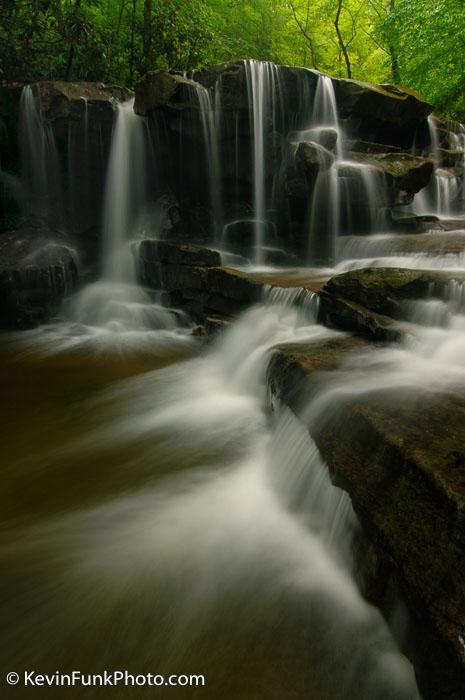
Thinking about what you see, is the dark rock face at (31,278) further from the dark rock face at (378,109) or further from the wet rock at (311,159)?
the dark rock face at (378,109)

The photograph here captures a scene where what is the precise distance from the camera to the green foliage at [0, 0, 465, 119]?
11141mm

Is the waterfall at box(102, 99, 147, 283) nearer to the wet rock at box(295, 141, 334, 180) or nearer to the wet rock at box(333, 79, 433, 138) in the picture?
the wet rock at box(295, 141, 334, 180)

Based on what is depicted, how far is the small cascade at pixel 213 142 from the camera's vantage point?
9953 mm

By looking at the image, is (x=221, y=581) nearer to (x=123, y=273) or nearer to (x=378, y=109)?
(x=123, y=273)

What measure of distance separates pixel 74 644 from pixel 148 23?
49.8 feet

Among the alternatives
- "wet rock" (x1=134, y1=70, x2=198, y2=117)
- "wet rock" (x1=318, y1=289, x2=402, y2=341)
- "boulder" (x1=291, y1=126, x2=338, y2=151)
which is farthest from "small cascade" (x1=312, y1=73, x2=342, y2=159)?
"wet rock" (x1=318, y1=289, x2=402, y2=341)

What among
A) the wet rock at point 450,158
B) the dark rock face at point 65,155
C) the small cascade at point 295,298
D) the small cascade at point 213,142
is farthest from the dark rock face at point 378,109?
the small cascade at point 295,298

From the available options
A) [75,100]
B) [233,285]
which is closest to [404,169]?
[233,285]

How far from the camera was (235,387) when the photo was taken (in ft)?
17.9

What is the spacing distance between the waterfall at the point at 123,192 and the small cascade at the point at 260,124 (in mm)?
2910

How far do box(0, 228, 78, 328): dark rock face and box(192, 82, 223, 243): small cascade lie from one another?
3.92 meters

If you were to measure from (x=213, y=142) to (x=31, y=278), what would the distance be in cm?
560

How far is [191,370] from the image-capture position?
20.7ft

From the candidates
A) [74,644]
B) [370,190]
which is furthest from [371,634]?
[370,190]
